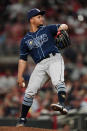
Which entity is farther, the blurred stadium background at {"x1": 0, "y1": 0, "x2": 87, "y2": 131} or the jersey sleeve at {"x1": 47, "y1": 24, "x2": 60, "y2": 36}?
the blurred stadium background at {"x1": 0, "y1": 0, "x2": 87, "y2": 131}

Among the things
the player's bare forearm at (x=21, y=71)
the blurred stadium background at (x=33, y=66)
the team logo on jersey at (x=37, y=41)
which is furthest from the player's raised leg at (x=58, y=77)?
the blurred stadium background at (x=33, y=66)

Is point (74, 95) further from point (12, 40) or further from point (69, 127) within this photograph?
point (12, 40)

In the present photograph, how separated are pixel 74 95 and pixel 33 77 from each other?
374cm

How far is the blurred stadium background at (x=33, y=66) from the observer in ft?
33.7

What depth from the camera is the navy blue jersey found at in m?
7.52

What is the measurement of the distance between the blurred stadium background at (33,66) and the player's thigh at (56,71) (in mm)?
850

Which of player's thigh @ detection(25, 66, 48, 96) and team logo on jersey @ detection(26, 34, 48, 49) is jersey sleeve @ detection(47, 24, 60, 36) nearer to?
team logo on jersey @ detection(26, 34, 48, 49)

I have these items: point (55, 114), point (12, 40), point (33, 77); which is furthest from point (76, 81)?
point (33, 77)

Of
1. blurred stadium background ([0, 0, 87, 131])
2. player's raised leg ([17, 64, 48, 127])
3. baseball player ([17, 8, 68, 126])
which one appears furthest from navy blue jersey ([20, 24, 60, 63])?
blurred stadium background ([0, 0, 87, 131])

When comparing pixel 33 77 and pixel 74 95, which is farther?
pixel 74 95

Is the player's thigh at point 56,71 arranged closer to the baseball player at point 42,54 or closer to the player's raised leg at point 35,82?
the baseball player at point 42,54

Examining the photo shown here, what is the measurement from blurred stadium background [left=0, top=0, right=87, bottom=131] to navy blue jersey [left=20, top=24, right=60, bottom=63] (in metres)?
0.59

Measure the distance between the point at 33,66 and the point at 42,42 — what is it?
6.40 m

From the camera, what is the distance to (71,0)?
1641 cm
